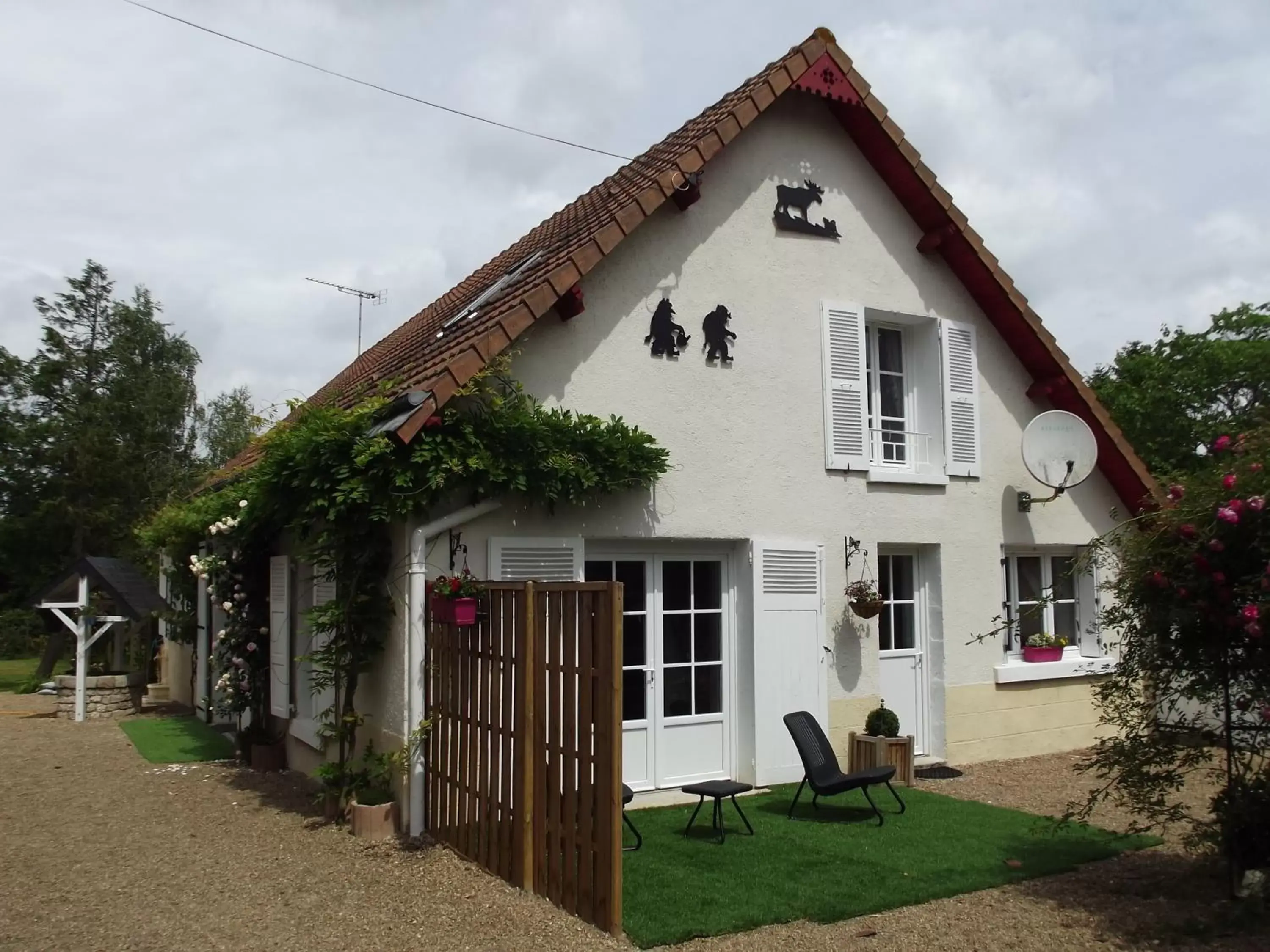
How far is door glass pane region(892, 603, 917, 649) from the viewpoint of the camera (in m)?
10.3

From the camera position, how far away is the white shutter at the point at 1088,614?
37.4 feet

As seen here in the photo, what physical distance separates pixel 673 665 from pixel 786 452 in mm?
2128

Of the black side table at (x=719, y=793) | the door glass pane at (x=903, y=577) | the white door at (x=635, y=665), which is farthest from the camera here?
the door glass pane at (x=903, y=577)

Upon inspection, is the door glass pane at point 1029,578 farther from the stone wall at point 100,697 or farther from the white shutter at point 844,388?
the stone wall at point 100,697

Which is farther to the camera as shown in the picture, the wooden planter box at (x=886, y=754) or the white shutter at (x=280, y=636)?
the white shutter at (x=280, y=636)

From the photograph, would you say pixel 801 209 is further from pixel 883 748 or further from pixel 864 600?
pixel 883 748

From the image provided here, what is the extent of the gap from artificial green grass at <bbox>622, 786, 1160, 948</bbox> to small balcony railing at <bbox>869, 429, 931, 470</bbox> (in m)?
3.25

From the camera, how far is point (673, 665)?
8.84m

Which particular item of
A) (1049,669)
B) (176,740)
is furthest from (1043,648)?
(176,740)

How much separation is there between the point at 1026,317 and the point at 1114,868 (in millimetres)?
5818

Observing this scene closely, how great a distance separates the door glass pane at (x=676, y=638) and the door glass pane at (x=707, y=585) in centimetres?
21

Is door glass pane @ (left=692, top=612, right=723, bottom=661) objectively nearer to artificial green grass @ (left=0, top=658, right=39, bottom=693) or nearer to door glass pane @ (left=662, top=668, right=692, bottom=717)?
door glass pane @ (left=662, top=668, right=692, bottom=717)

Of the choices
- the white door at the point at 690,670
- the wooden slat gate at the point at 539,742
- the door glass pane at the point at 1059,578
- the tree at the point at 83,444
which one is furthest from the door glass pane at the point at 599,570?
the tree at the point at 83,444

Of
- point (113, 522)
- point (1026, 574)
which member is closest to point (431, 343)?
point (1026, 574)
